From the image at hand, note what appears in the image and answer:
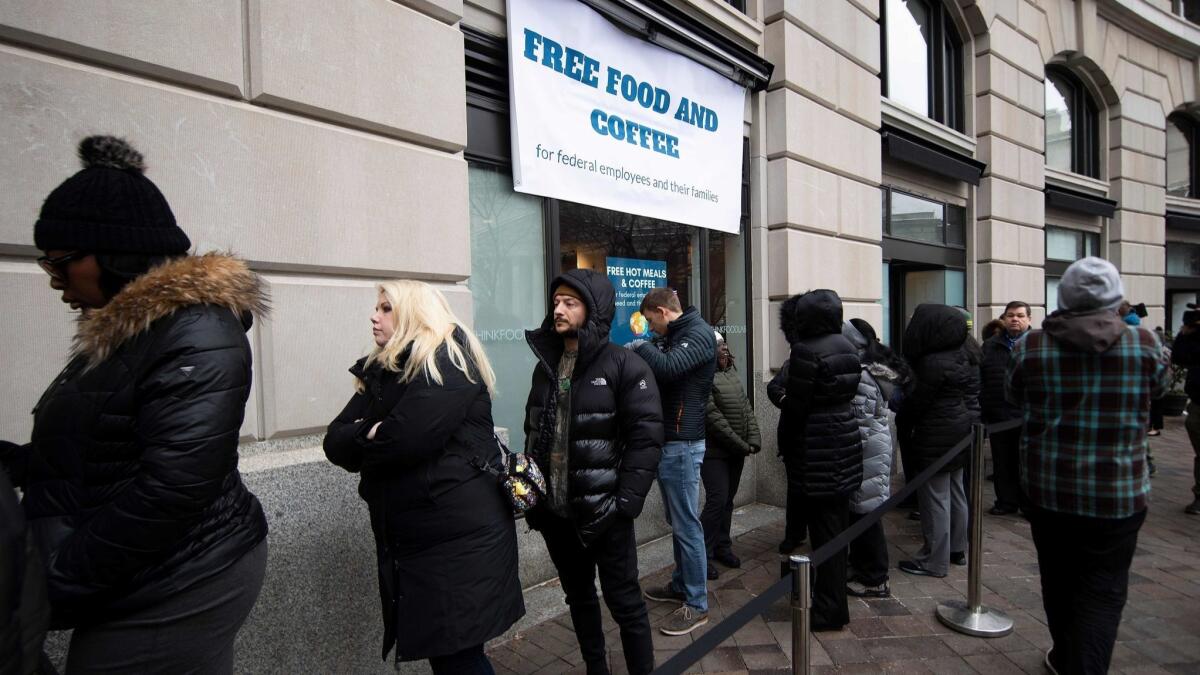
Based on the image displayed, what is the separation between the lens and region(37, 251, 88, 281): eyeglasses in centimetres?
163

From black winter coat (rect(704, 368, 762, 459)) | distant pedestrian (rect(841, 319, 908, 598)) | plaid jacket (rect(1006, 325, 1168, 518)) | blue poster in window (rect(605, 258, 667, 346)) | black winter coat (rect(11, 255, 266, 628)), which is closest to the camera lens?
black winter coat (rect(11, 255, 266, 628))

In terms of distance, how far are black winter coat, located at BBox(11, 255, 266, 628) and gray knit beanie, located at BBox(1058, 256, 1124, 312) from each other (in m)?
3.10

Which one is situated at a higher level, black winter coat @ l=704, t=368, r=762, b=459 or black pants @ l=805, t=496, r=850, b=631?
black winter coat @ l=704, t=368, r=762, b=459

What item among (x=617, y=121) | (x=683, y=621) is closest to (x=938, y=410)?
(x=683, y=621)

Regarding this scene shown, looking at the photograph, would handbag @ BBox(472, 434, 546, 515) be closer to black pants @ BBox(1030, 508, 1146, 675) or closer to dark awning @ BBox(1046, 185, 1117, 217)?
black pants @ BBox(1030, 508, 1146, 675)

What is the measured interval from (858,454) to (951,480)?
1.26 m

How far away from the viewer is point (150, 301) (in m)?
1.61

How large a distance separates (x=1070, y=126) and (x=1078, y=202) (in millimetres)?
2227

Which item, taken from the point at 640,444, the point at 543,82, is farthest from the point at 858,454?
the point at 543,82

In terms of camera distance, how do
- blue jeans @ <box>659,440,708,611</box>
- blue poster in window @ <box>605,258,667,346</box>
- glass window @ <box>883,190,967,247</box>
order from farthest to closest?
1. glass window @ <box>883,190,967,247</box>
2. blue poster in window @ <box>605,258,667,346</box>
3. blue jeans @ <box>659,440,708,611</box>

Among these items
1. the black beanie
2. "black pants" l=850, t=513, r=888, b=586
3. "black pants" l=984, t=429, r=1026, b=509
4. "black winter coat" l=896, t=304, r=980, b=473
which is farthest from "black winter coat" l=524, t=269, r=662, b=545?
"black pants" l=984, t=429, r=1026, b=509

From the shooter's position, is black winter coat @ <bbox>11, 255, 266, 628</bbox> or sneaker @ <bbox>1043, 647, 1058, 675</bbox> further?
sneaker @ <bbox>1043, 647, 1058, 675</bbox>

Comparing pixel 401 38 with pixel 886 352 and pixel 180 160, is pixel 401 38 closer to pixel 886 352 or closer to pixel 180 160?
pixel 180 160

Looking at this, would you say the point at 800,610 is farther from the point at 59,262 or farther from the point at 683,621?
the point at 59,262
